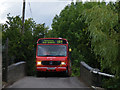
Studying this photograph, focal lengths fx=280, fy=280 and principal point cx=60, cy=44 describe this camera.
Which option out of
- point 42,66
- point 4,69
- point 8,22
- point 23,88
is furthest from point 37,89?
point 8,22

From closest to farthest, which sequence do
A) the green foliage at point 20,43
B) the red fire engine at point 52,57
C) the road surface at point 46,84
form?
the road surface at point 46,84 → the red fire engine at point 52,57 → the green foliage at point 20,43

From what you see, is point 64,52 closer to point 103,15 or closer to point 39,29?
point 103,15

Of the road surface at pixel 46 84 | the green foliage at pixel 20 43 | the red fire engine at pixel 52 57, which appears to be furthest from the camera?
the green foliage at pixel 20 43

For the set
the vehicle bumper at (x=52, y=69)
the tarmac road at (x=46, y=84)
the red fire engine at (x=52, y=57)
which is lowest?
the tarmac road at (x=46, y=84)

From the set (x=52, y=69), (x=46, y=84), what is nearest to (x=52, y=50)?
(x=52, y=69)

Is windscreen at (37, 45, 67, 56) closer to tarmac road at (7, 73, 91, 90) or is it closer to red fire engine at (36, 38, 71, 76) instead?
red fire engine at (36, 38, 71, 76)

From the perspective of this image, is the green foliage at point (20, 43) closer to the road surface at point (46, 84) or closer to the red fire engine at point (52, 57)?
the red fire engine at point (52, 57)

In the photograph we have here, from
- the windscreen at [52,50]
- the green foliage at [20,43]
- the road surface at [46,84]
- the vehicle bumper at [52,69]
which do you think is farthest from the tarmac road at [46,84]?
the green foliage at [20,43]

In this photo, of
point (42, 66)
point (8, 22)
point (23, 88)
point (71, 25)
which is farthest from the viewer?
point (71, 25)

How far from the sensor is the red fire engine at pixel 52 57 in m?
19.9

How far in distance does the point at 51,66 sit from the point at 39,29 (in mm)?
11109

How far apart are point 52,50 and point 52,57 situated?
528 millimetres

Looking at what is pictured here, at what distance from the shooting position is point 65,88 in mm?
11836

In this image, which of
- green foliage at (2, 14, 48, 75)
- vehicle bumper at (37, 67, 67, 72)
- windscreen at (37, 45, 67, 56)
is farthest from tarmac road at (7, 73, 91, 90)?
green foliage at (2, 14, 48, 75)
